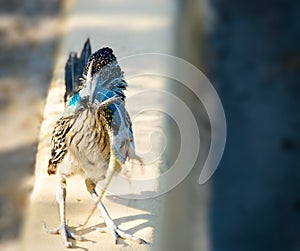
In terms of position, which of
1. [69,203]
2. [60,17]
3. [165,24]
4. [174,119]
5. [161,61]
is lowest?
[69,203]

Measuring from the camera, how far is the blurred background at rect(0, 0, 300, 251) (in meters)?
1.93

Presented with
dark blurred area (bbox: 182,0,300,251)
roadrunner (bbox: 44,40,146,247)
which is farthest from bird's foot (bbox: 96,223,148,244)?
dark blurred area (bbox: 182,0,300,251)

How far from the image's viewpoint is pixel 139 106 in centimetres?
150

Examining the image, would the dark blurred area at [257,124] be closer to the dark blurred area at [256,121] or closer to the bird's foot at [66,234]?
the dark blurred area at [256,121]

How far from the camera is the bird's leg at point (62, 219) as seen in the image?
4.14 ft

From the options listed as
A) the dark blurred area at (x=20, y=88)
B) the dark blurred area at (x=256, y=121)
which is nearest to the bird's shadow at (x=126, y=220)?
the dark blurred area at (x=20, y=88)

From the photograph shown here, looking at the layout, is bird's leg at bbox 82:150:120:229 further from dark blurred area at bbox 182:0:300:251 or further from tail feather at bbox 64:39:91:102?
dark blurred area at bbox 182:0:300:251

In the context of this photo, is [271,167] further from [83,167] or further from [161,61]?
[83,167]

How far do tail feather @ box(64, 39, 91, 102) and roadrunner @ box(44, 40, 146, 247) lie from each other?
0.11 m

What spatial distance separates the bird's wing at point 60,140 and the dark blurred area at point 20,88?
327 mm

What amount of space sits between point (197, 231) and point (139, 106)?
59 centimetres

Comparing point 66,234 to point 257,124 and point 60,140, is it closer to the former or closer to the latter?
point 60,140

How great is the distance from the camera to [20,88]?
6.88 ft

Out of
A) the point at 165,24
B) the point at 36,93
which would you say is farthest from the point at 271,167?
the point at 36,93
